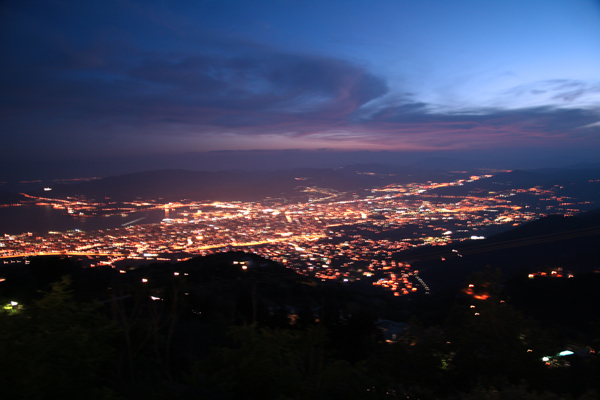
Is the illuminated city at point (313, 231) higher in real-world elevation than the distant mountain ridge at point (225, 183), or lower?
lower

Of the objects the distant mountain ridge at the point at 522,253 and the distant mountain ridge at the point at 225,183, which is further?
the distant mountain ridge at the point at 225,183

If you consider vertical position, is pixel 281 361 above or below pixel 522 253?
above

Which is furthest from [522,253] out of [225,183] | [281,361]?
[225,183]

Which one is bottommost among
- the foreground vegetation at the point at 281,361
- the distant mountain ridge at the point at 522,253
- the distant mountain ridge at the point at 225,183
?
the distant mountain ridge at the point at 522,253

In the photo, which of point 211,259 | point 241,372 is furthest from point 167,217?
point 241,372

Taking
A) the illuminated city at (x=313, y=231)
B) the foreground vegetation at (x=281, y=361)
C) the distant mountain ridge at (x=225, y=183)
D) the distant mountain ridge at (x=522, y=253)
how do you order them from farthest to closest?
1. the distant mountain ridge at (x=225, y=183)
2. the illuminated city at (x=313, y=231)
3. the distant mountain ridge at (x=522, y=253)
4. the foreground vegetation at (x=281, y=361)

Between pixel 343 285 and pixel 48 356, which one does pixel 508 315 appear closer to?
pixel 48 356

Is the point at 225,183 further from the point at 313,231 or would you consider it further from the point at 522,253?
the point at 522,253

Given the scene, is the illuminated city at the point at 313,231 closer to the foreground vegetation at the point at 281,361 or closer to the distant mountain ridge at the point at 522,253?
the distant mountain ridge at the point at 522,253

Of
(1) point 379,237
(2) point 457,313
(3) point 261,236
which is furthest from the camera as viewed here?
(3) point 261,236

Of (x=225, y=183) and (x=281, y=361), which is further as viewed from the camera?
(x=225, y=183)

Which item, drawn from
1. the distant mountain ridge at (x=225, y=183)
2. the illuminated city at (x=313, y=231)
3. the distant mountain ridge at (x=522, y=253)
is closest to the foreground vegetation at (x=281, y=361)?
the distant mountain ridge at (x=522, y=253)
